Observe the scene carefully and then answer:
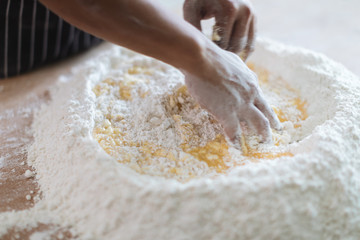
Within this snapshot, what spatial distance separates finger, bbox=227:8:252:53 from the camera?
2.54ft

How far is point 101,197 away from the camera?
563mm

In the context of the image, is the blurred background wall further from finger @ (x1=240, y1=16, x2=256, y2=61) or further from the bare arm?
the bare arm

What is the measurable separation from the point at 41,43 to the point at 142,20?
0.72 m

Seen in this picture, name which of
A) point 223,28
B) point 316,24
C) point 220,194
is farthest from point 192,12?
point 316,24

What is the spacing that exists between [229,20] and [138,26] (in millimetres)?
302

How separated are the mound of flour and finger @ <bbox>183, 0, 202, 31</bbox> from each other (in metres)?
0.36

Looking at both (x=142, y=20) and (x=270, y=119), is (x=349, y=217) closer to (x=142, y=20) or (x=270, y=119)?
(x=270, y=119)

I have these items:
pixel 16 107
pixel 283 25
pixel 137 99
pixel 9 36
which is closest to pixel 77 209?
pixel 137 99

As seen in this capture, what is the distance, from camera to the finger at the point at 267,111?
67 cm

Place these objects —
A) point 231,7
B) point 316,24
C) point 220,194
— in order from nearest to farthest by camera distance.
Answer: point 220,194 < point 231,7 < point 316,24

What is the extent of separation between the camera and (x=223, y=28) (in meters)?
0.78

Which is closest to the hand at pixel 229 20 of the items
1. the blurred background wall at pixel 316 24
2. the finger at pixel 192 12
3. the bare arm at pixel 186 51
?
the finger at pixel 192 12

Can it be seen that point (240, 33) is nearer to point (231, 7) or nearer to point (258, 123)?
point (231, 7)

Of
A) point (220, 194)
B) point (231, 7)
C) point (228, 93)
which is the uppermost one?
point (231, 7)
